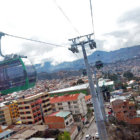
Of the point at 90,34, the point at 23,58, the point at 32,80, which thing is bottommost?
the point at 32,80

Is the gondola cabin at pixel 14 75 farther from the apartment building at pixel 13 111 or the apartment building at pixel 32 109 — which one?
the apartment building at pixel 13 111

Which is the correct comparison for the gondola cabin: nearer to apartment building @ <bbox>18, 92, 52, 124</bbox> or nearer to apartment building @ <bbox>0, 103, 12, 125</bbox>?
apartment building @ <bbox>18, 92, 52, 124</bbox>

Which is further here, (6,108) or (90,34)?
(6,108)

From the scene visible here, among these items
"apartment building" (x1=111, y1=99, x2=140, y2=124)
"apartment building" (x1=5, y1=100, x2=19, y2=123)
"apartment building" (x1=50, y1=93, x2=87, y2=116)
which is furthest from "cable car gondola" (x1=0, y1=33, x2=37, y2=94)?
"apartment building" (x1=5, y1=100, x2=19, y2=123)

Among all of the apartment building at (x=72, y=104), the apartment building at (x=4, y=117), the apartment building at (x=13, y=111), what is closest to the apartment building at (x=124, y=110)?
the apartment building at (x=72, y=104)

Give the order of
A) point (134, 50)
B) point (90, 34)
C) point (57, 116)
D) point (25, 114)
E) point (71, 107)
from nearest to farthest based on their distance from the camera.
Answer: point (90, 34) < point (57, 116) < point (25, 114) < point (71, 107) < point (134, 50)

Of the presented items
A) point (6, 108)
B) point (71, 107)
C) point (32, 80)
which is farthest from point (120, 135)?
point (6, 108)

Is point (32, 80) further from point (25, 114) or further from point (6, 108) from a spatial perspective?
point (6, 108)

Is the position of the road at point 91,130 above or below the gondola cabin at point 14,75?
below
